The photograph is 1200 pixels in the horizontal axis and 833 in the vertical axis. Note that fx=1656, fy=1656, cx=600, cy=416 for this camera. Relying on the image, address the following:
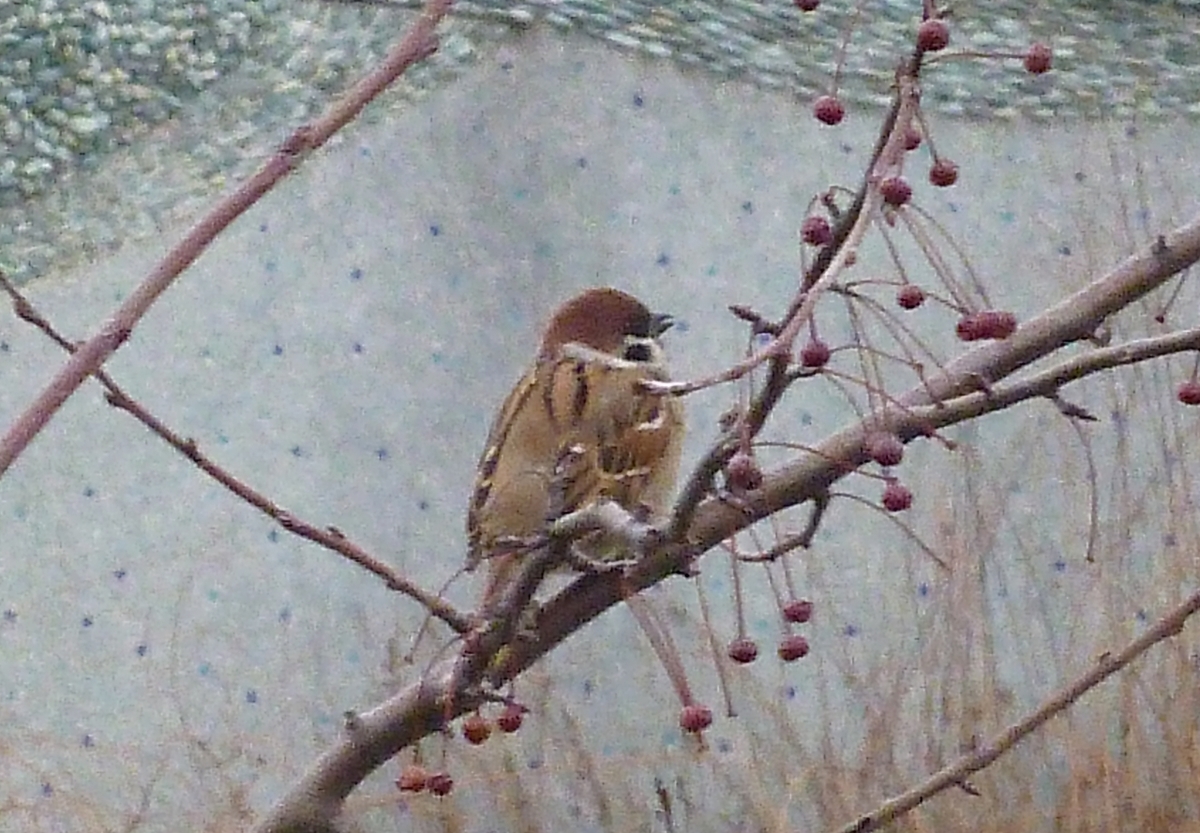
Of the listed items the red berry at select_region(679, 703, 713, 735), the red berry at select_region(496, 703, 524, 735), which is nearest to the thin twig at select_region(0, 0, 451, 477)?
the red berry at select_region(496, 703, 524, 735)

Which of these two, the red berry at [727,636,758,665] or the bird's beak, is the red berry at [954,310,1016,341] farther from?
the bird's beak

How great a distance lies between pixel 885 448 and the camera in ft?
1.53

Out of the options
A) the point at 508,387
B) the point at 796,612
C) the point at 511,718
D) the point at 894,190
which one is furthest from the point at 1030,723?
the point at 508,387

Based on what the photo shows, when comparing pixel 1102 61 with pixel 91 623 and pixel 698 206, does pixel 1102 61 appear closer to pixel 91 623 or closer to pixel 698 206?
pixel 698 206

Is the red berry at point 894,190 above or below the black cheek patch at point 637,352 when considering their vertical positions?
above

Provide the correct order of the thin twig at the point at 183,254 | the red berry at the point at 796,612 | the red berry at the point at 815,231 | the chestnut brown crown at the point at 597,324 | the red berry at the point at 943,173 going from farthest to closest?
the chestnut brown crown at the point at 597,324 → the red berry at the point at 796,612 → the red berry at the point at 943,173 → the red berry at the point at 815,231 → the thin twig at the point at 183,254

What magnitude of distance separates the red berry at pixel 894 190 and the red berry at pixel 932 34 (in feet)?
0.12

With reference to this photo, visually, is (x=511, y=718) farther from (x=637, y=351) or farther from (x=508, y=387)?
(x=508, y=387)

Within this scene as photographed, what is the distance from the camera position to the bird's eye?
1.16 m

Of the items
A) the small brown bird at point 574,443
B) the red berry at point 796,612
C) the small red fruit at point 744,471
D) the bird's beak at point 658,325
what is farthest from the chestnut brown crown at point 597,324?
the small red fruit at point 744,471

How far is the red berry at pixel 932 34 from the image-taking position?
43 centimetres

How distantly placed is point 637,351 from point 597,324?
0.11 ft

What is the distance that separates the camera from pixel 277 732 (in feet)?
5.82

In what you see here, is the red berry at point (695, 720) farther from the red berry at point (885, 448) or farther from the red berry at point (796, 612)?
the red berry at point (885, 448)
